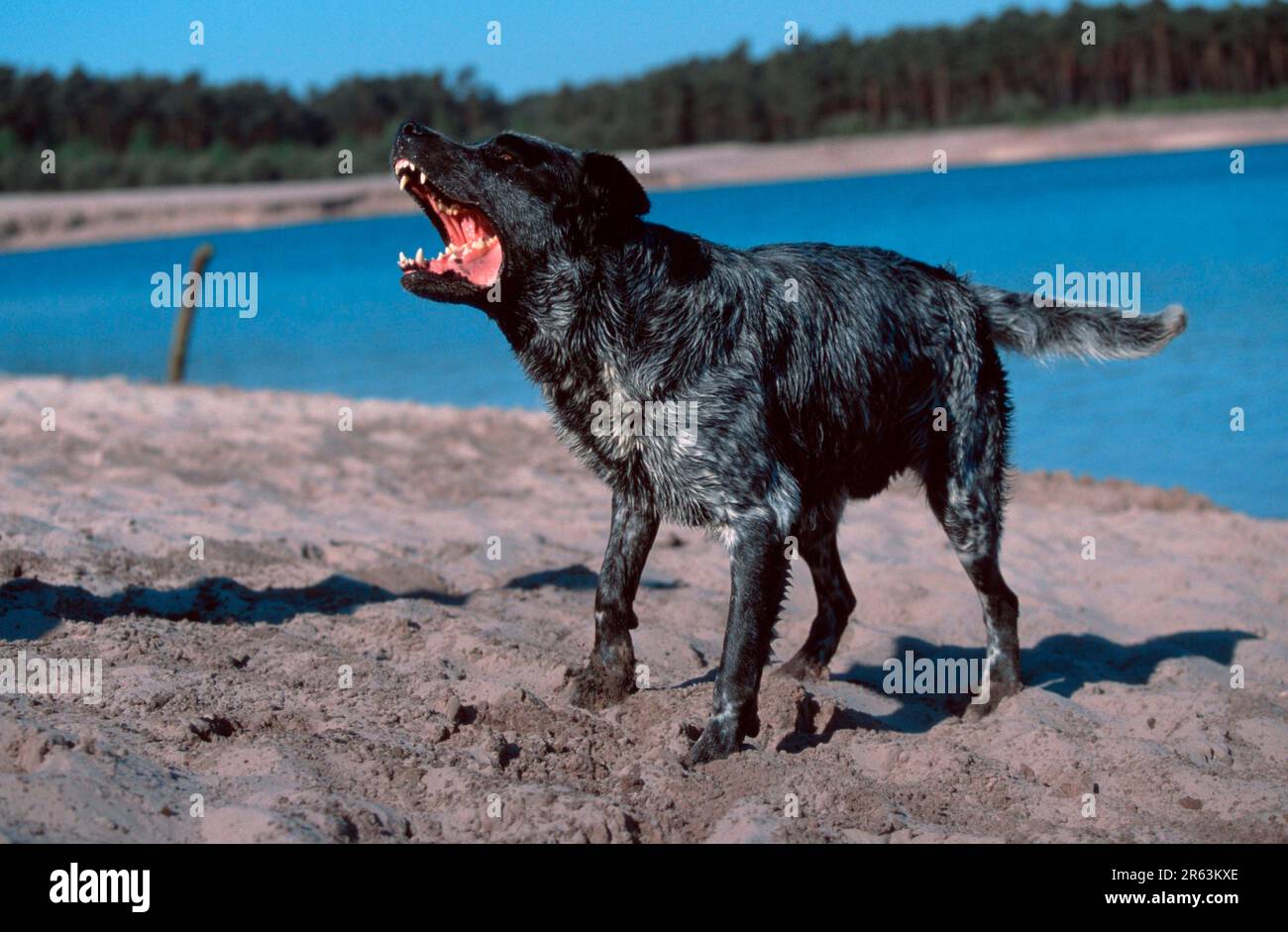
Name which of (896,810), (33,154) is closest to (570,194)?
(896,810)

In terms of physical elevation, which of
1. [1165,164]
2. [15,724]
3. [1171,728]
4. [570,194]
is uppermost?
[1165,164]

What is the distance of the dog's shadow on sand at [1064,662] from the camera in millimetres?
6195

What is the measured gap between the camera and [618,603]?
582 centimetres

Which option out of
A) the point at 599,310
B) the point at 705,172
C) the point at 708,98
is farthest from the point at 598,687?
the point at 708,98

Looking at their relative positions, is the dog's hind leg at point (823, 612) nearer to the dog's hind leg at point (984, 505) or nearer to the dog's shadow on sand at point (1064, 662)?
the dog's shadow on sand at point (1064, 662)

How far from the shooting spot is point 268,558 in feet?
25.0

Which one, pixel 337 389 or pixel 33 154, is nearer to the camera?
pixel 337 389

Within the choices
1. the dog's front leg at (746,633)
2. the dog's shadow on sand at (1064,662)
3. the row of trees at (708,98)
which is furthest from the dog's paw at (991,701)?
the row of trees at (708,98)

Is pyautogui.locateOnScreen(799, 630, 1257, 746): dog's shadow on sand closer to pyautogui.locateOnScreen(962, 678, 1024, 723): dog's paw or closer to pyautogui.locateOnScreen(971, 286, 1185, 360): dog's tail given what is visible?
pyautogui.locateOnScreen(962, 678, 1024, 723): dog's paw

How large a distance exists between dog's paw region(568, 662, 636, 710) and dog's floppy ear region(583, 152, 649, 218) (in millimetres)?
1928

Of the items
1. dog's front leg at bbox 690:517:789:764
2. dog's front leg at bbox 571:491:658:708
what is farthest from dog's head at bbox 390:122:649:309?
dog's front leg at bbox 690:517:789:764
